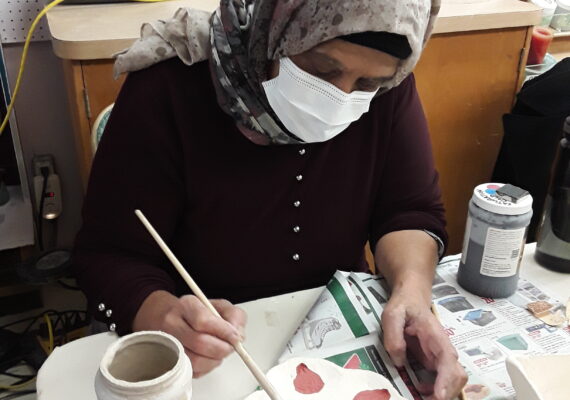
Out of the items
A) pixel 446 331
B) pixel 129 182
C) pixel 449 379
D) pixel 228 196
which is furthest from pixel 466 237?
pixel 129 182

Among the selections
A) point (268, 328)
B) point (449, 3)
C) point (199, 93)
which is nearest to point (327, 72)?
point (199, 93)

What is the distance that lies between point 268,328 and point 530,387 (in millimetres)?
354

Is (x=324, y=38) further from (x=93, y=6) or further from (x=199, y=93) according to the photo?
(x=93, y=6)

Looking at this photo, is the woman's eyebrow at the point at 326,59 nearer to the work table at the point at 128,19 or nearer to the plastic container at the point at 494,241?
the plastic container at the point at 494,241

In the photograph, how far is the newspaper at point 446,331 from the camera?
0.78 m

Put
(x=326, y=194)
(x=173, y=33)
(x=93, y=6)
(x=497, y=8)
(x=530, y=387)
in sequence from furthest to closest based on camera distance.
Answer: (x=497, y=8) < (x=93, y=6) < (x=326, y=194) < (x=173, y=33) < (x=530, y=387)

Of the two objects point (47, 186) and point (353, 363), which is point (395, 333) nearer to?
point (353, 363)

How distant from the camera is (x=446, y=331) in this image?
858 millimetres

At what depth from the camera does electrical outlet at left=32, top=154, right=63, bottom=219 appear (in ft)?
6.01

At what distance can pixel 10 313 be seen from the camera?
1969mm

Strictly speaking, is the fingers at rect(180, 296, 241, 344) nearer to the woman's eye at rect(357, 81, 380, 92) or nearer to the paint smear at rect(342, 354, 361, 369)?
the paint smear at rect(342, 354, 361, 369)

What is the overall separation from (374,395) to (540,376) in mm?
208

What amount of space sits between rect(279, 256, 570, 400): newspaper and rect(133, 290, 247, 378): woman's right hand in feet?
0.31

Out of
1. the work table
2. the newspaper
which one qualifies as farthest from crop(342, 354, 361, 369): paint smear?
the work table
